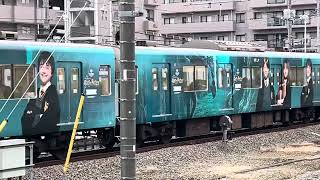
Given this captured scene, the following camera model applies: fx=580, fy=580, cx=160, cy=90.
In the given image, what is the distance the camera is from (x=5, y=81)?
1288cm

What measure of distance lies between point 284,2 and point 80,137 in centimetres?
5257

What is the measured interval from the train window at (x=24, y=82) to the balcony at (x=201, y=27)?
55185 mm

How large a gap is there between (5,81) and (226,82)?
9473 millimetres

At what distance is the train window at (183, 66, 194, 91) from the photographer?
18453 mm

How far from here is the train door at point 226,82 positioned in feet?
65.9

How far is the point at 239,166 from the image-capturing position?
Result: 13359 millimetres

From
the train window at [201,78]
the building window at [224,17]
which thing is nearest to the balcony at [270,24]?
the building window at [224,17]

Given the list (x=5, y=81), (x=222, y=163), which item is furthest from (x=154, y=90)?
(x=5, y=81)

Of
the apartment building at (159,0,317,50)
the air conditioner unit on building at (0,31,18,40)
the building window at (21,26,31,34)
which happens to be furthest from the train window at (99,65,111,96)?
the apartment building at (159,0,317,50)

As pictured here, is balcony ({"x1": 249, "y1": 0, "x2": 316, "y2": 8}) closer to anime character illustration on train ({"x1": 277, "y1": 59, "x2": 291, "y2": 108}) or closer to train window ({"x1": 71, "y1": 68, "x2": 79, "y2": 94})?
anime character illustration on train ({"x1": 277, "y1": 59, "x2": 291, "y2": 108})

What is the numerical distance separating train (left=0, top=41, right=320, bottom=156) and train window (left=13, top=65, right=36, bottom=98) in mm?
23

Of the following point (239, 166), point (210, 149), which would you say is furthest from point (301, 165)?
point (210, 149)

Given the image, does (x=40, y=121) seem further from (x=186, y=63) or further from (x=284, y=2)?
(x=284, y=2)

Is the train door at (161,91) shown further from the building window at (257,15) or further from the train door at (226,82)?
the building window at (257,15)
